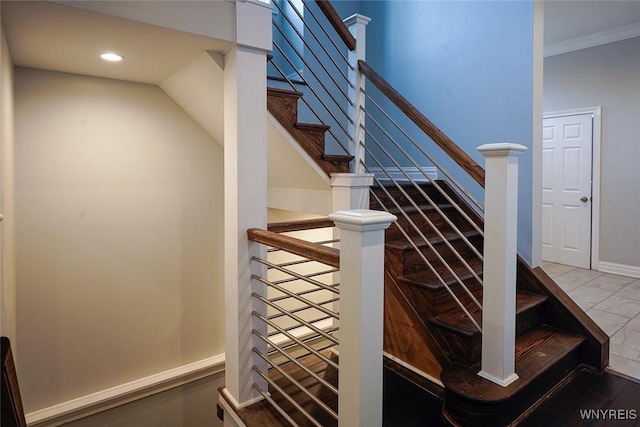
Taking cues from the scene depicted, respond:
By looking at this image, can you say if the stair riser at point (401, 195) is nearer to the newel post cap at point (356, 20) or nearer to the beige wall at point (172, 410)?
the newel post cap at point (356, 20)

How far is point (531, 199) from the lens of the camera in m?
2.73

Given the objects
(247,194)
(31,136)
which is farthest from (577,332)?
(31,136)

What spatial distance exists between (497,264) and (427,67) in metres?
2.34

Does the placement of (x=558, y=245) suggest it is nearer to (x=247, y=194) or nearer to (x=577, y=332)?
(x=577, y=332)

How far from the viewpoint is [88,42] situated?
1.81 m

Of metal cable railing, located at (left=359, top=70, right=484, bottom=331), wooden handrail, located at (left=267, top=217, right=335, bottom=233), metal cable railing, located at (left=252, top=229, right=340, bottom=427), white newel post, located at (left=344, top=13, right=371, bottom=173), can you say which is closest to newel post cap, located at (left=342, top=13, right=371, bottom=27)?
white newel post, located at (left=344, top=13, right=371, bottom=173)

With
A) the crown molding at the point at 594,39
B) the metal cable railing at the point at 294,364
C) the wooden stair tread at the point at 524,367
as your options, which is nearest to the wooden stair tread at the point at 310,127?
the metal cable railing at the point at 294,364

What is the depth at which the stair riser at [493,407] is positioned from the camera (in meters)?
1.66

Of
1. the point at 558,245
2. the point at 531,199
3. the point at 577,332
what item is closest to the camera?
the point at 577,332

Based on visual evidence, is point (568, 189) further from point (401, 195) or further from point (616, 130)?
point (401, 195)

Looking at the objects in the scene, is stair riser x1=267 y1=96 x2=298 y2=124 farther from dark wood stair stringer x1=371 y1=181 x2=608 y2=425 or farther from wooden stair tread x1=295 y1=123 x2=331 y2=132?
dark wood stair stringer x1=371 y1=181 x2=608 y2=425

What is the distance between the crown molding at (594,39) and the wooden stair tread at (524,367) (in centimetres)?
345

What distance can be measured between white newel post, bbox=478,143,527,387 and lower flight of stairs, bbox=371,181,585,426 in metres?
0.11

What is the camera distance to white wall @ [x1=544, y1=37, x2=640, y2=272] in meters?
4.04
